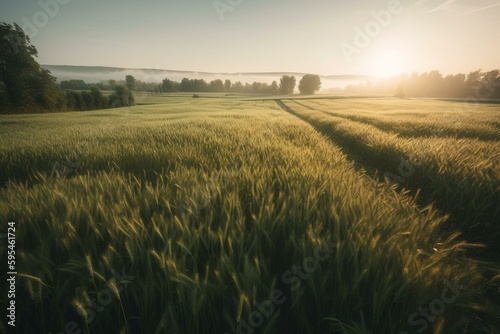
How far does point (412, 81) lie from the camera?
299ft

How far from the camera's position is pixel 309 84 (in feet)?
337

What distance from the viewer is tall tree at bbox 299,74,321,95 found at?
10181cm

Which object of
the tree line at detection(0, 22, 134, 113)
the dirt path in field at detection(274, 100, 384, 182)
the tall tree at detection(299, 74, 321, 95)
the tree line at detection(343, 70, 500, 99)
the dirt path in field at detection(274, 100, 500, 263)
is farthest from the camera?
the tall tree at detection(299, 74, 321, 95)

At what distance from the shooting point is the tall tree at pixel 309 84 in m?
102

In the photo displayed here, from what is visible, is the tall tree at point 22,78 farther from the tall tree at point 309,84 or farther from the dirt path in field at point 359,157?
the tall tree at point 309,84

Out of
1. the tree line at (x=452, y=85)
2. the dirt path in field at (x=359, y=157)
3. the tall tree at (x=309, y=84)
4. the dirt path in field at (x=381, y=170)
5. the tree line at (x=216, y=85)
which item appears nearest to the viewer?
the dirt path in field at (x=381, y=170)

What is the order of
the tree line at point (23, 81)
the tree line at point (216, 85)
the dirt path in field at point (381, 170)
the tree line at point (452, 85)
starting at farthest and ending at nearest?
the tree line at point (216, 85) → the tree line at point (452, 85) → the tree line at point (23, 81) → the dirt path in field at point (381, 170)

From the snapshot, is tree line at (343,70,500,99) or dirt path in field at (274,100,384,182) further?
tree line at (343,70,500,99)

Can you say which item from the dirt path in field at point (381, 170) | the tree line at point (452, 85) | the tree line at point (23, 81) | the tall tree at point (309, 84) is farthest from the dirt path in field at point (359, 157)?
the tall tree at point (309, 84)

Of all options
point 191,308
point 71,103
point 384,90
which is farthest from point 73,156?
point 384,90

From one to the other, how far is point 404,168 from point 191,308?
6.08 meters

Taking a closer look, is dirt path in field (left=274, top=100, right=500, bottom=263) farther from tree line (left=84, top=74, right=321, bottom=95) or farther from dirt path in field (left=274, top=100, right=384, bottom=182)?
tree line (left=84, top=74, right=321, bottom=95)

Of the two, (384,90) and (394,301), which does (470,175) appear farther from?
(384,90)

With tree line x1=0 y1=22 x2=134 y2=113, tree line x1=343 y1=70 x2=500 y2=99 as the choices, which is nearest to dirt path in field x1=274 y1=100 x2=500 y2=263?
tree line x1=0 y1=22 x2=134 y2=113
